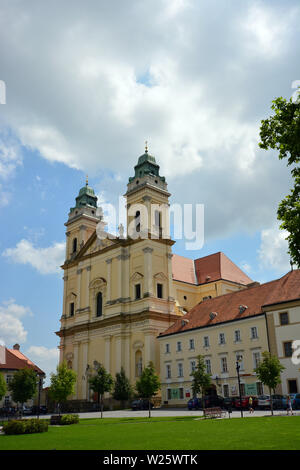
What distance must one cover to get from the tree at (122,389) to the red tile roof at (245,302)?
6773mm

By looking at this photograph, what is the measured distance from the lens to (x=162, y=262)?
204ft

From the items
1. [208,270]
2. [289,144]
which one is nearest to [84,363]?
[208,270]

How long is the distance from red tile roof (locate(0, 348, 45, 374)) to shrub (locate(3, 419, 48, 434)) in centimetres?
4956

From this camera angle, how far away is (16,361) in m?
72.2

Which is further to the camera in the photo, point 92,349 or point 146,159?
point 146,159

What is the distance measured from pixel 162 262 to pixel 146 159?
15918 mm

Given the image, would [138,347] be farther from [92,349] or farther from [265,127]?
[265,127]

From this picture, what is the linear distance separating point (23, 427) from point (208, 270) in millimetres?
51454

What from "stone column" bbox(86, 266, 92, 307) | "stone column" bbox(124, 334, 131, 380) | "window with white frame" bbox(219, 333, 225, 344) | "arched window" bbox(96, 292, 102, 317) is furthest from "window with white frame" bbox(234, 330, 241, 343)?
"stone column" bbox(86, 266, 92, 307)

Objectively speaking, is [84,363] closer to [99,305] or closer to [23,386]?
[99,305]

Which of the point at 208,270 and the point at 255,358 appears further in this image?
the point at 208,270

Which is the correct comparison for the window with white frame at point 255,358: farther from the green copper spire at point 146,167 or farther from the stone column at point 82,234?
the stone column at point 82,234

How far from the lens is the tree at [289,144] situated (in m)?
17.7
